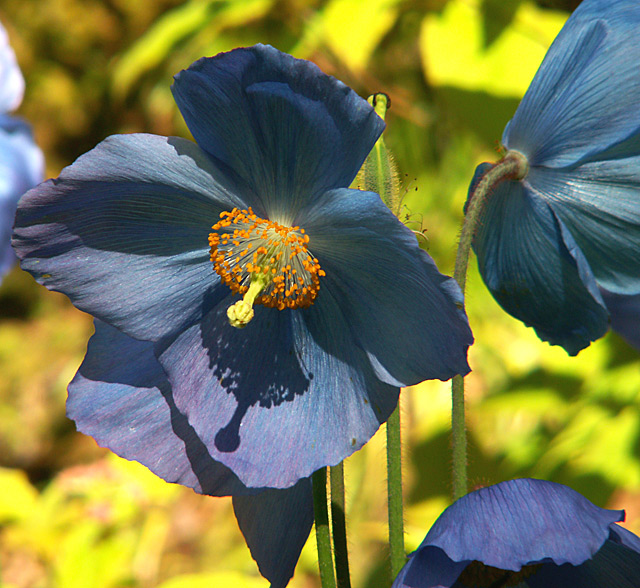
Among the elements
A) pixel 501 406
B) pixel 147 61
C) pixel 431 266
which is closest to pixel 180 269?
pixel 431 266

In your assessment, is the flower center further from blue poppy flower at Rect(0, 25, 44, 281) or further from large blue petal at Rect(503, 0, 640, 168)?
blue poppy flower at Rect(0, 25, 44, 281)

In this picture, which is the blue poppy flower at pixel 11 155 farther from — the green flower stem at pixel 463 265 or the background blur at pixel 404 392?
the green flower stem at pixel 463 265

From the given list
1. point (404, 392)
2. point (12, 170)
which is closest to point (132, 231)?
point (12, 170)

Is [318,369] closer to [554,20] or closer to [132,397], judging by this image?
[132,397]

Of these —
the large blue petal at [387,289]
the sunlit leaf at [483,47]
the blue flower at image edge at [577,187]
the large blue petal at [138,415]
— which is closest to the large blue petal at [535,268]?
the blue flower at image edge at [577,187]

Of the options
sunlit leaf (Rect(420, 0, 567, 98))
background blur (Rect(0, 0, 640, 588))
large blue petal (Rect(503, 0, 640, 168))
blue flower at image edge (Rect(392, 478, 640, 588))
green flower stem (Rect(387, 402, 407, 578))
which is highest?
large blue petal (Rect(503, 0, 640, 168))

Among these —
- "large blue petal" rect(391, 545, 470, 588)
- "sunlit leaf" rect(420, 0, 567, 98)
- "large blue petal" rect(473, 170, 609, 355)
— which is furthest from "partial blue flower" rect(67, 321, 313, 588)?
"sunlit leaf" rect(420, 0, 567, 98)

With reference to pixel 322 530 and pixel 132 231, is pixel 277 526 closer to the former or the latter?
pixel 322 530
